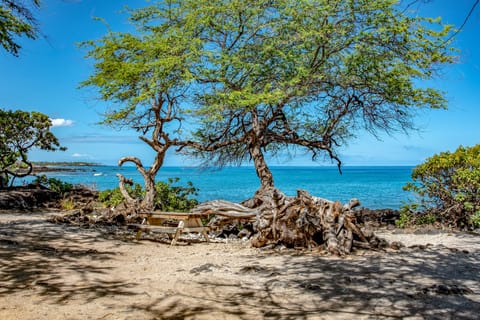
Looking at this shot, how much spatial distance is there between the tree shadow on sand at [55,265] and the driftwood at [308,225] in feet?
10.8

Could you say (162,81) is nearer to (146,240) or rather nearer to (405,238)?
(146,240)

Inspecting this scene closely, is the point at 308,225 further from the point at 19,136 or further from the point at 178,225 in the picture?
the point at 19,136

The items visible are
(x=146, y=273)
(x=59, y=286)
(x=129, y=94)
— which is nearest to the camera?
(x=59, y=286)

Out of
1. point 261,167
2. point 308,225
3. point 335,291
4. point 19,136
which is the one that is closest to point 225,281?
point 335,291

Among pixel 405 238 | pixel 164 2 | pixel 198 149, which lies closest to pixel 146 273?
pixel 405 238

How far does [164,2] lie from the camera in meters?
13.1

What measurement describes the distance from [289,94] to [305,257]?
17.3 ft

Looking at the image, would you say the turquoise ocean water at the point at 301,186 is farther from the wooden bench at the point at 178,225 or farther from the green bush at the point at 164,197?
the wooden bench at the point at 178,225

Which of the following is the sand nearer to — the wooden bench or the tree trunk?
the wooden bench

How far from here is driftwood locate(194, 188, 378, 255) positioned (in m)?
8.28

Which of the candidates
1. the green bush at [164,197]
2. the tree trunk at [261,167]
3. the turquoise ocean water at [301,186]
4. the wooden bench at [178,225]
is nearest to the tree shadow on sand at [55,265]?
the wooden bench at [178,225]

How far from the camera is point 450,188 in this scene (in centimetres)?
1148

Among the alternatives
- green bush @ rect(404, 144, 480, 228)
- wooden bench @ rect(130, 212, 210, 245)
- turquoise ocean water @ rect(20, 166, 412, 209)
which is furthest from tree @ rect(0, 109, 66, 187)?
green bush @ rect(404, 144, 480, 228)

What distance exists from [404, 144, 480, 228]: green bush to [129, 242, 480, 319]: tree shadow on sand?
13.8 feet
